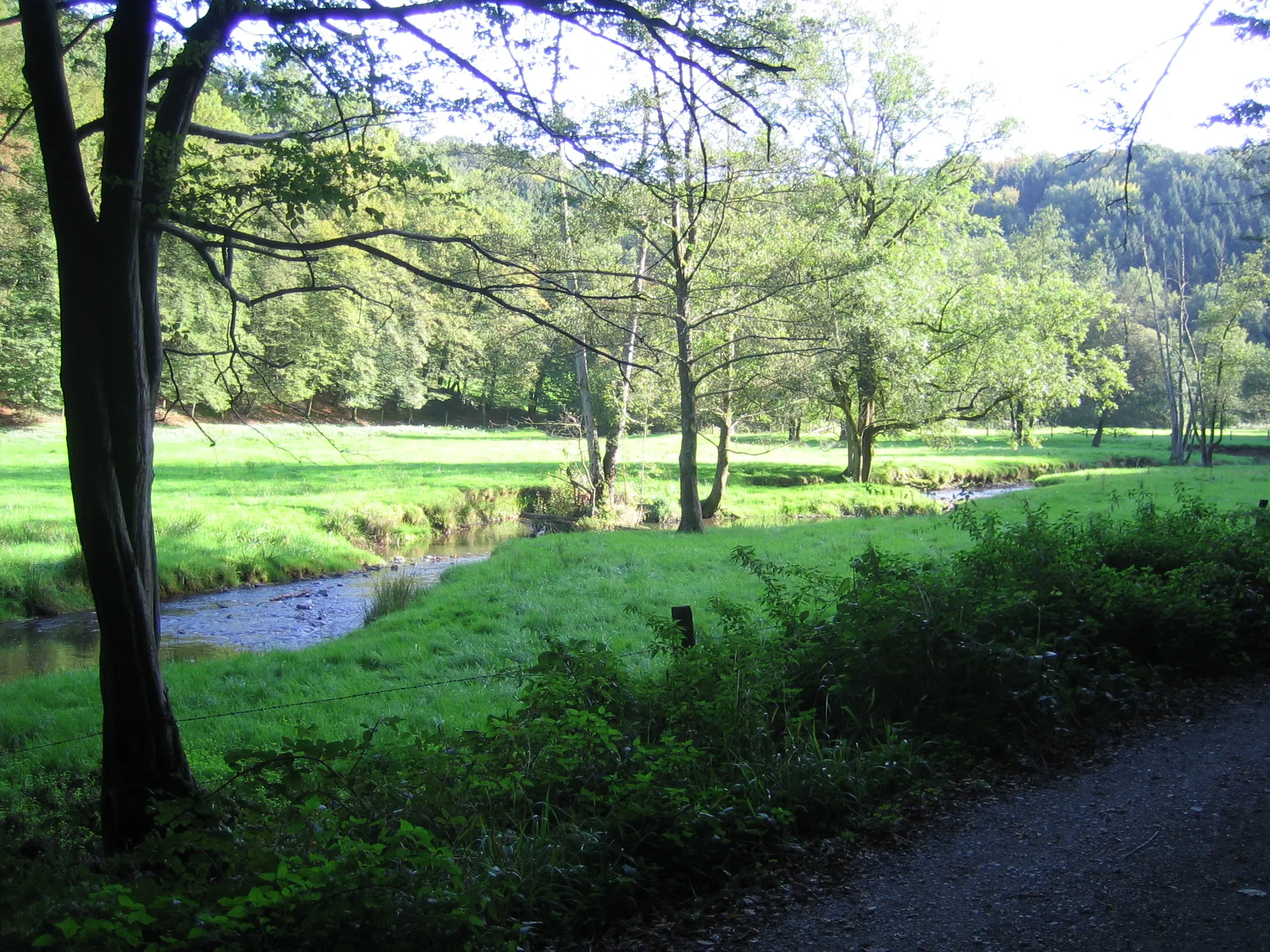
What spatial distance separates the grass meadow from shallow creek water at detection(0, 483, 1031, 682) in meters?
1.55

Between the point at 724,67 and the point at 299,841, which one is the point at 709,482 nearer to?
the point at 724,67

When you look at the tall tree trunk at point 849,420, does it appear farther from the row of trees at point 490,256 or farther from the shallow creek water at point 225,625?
the shallow creek water at point 225,625

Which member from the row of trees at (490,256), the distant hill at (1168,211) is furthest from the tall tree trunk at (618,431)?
the distant hill at (1168,211)

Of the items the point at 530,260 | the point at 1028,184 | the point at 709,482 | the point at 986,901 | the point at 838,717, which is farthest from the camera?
the point at 1028,184

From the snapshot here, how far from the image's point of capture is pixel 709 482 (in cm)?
3484

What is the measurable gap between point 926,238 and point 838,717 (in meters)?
29.5

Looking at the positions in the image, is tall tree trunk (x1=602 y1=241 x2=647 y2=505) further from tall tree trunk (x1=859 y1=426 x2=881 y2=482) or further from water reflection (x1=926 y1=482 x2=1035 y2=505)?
water reflection (x1=926 y1=482 x2=1035 y2=505)

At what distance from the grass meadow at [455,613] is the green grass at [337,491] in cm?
28

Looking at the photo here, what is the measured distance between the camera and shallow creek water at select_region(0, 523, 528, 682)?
1301 cm

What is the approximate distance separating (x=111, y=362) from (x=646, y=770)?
385 cm

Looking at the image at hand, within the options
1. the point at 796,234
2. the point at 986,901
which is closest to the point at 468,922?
the point at 986,901

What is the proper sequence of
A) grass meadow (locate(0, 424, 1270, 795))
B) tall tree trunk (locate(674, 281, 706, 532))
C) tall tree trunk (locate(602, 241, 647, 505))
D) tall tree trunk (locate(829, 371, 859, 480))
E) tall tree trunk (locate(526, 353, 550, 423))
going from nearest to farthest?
grass meadow (locate(0, 424, 1270, 795)), tall tree trunk (locate(674, 281, 706, 532)), tall tree trunk (locate(602, 241, 647, 505)), tall tree trunk (locate(526, 353, 550, 423)), tall tree trunk (locate(829, 371, 859, 480))

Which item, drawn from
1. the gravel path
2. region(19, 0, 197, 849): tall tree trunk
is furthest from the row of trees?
the gravel path

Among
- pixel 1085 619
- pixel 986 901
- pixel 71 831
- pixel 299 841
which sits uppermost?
pixel 1085 619
